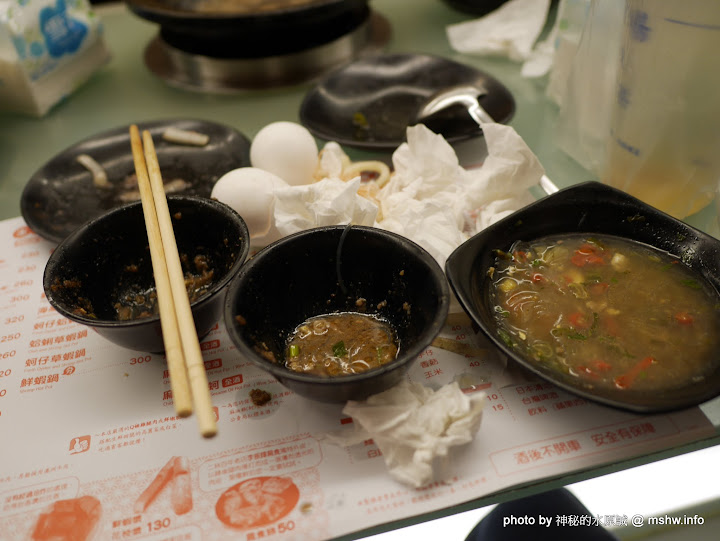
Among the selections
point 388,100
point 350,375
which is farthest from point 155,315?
point 388,100

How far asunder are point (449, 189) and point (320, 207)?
1.15 ft

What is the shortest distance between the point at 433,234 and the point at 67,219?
1017mm

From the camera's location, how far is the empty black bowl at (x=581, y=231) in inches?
34.5

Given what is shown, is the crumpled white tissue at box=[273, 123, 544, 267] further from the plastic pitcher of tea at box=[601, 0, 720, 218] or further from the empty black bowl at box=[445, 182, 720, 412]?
the plastic pitcher of tea at box=[601, 0, 720, 218]

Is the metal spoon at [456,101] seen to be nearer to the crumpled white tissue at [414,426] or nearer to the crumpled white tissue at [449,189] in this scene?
the crumpled white tissue at [449,189]

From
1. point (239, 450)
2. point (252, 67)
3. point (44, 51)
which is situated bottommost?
point (239, 450)

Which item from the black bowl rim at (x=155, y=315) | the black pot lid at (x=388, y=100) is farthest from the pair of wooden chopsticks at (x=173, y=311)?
the black pot lid at (x=388, y=100)

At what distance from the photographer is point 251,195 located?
126 cm

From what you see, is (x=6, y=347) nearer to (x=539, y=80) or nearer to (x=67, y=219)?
(x=67, y=219)

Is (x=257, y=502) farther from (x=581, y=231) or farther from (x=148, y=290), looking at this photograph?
(x=581, y=231)

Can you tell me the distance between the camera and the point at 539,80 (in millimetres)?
2033

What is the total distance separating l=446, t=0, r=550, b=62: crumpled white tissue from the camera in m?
2.12

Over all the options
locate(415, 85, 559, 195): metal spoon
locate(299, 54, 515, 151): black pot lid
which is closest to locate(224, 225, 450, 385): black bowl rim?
locate(299, 54, 515, 151): black pot lid

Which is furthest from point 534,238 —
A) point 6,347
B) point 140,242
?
point 6,347
